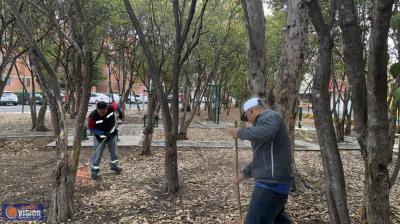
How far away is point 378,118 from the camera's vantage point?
2676mm

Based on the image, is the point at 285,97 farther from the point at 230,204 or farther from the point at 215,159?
the point at 215,159

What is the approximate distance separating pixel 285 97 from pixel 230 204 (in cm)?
181

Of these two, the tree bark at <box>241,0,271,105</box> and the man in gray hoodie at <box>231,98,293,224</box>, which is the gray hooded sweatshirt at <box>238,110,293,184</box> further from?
the tree bark at <box>241,0,271,105</box>

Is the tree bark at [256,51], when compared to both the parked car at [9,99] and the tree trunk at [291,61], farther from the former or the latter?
the parked car at [9,99]

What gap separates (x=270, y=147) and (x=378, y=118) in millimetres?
1243

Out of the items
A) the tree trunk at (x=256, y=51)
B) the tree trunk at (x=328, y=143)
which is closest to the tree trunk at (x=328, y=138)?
the tree trunk at (x=328, y=143)

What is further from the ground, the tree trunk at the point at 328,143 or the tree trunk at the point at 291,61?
the tree trunk at the point at 291,61

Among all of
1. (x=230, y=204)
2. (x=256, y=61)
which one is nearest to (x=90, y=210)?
(x=230, y=204)

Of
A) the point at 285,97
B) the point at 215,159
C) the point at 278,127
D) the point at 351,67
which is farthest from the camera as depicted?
the point at 215,159

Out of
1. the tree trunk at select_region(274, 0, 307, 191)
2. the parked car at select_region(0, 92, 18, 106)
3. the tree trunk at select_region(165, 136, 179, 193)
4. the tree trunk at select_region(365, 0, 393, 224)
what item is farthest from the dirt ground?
the parked car at select_region(0, 92, 18, 106)

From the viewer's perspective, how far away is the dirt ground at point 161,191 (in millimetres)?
5895

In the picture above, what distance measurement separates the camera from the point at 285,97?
6750mm

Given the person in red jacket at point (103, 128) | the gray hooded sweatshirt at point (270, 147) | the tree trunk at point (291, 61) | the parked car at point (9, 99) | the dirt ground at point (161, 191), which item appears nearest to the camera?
the gray hooded sweatshirt at point (270, 147)

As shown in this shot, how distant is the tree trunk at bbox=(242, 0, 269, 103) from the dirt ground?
5.56ft
